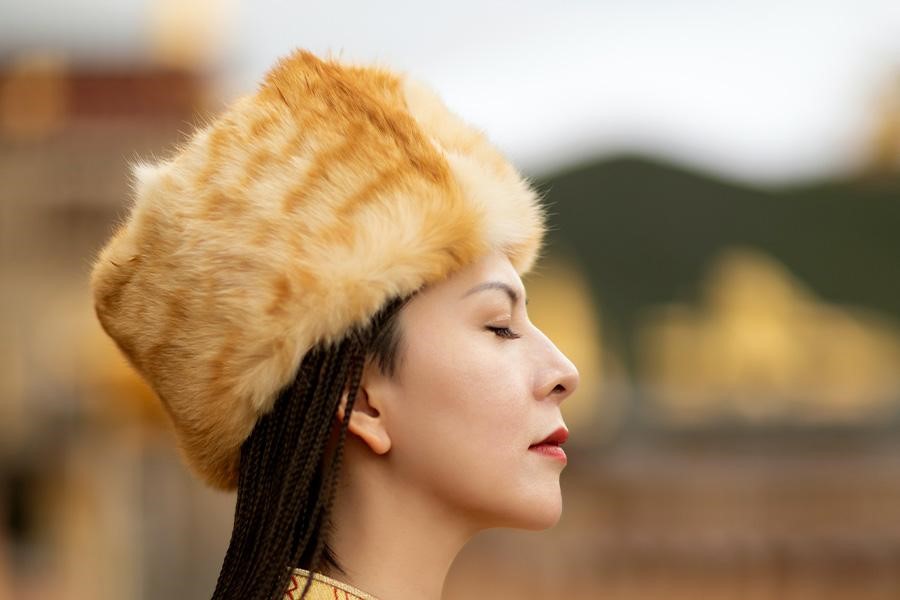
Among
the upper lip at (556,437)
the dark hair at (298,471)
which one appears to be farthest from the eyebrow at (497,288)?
the upper lip at (556,437)

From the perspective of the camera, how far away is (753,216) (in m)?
38.1

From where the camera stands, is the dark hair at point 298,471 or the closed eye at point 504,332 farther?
the closed eye at point 504,332

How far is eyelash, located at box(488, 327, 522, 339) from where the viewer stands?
261cm

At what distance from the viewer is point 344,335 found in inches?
99.2

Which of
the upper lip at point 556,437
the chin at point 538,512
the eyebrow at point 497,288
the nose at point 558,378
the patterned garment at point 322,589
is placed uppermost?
the eyebrow at point 497,288

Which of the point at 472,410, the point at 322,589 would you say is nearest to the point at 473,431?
the point at 472,410

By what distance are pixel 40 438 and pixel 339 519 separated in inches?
578

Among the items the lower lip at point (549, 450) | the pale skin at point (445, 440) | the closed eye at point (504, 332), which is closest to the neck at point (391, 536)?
the pale skin at point (445, 440)

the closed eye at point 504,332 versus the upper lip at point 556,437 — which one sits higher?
the closed eye at point 504,332

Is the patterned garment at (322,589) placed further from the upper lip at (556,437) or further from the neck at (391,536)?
the upper lip at (556,437)

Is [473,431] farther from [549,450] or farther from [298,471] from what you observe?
[298,471]

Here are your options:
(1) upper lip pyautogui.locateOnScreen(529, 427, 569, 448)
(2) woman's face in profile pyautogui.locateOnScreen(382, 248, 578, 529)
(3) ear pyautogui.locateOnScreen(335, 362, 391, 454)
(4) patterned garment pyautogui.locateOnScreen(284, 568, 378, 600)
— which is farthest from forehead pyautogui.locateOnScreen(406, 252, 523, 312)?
(4) patterned garment pyautogui.locateOnScreen(284, 568, 378, 600)

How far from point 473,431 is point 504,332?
7.5 inches

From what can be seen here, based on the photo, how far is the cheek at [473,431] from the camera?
99.6 inches
